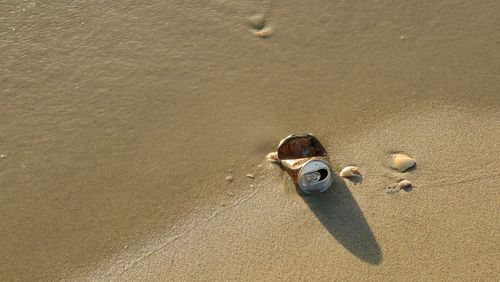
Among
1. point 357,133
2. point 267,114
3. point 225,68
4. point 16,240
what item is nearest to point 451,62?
point 357,133

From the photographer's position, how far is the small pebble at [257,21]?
4.46 m

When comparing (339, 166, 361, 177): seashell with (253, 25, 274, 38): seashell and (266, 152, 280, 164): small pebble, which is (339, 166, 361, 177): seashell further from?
(253, 25, 274, 38): seashell

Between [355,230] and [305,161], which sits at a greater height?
[305,161]

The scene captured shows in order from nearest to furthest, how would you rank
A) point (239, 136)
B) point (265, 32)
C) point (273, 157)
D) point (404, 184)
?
point (404, 184) < point (273, 157) < point (239, 136) < point (265, 32)

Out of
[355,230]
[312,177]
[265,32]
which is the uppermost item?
[265,32]

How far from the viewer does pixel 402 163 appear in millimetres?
3803

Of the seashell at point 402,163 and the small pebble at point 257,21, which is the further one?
the small pebble at point 257,21

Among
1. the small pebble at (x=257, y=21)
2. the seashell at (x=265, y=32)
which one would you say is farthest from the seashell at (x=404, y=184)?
the small pebble at (x=257, y=21)

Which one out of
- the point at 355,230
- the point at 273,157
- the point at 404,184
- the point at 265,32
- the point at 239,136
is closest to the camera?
the point at 355,230

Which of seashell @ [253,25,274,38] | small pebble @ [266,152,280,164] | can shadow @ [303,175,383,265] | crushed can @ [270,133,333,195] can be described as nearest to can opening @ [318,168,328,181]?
crushed can @ [270,133,333,195]

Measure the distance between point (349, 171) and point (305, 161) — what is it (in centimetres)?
40

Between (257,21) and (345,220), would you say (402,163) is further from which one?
(257,21)

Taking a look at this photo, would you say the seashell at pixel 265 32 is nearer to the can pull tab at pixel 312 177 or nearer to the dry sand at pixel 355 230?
the dry sand at pixel 355 230

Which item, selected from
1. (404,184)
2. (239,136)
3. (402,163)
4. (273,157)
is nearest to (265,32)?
(239,136)
